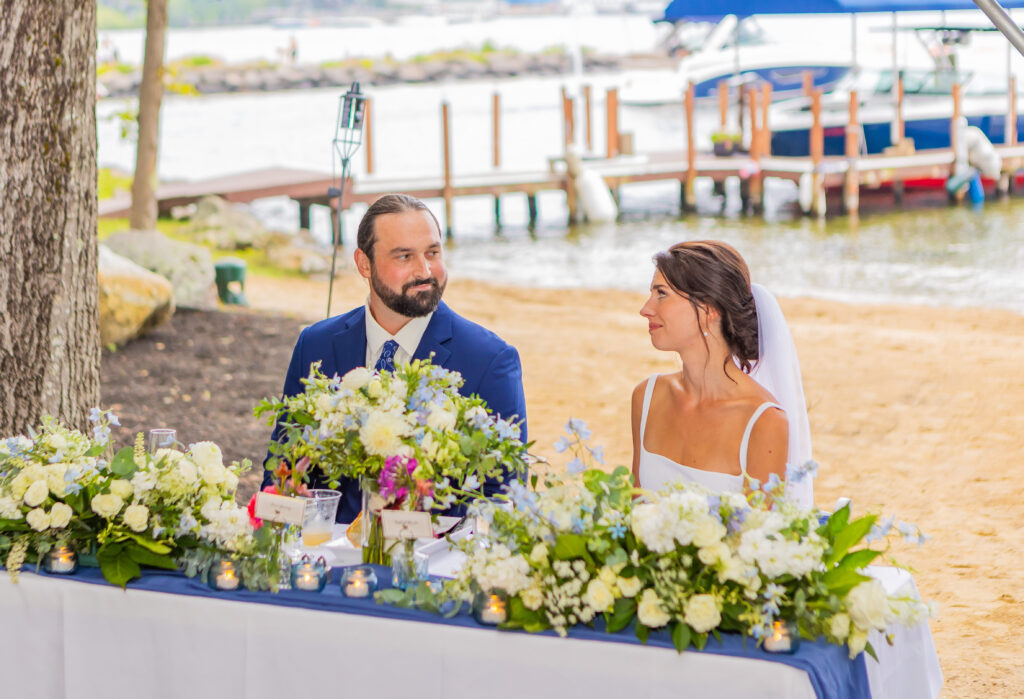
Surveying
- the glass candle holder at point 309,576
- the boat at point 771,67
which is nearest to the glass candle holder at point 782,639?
the glass candle holder at point 309,576

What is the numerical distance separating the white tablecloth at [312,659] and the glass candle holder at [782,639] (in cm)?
4

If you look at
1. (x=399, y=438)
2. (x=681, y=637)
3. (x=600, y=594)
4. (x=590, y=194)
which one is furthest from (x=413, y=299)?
(x=590, y=194)

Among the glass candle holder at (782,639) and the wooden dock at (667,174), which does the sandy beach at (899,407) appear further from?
the wooden dock at (667,174)

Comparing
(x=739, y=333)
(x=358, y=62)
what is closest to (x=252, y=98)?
(x=358, y=62)

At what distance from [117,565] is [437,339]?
1296 millimetres

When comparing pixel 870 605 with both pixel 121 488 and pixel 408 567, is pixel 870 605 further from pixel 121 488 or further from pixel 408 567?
pixel 121 488

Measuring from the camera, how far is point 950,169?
24.7 m

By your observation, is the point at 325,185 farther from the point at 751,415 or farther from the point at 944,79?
the point at 751,415

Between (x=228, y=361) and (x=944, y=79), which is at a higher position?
(x=944, y=79)

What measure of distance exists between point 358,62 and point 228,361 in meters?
66.3

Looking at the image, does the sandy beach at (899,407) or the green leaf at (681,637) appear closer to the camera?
the green leaf at (681,637)

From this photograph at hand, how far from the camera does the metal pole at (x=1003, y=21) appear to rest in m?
3.36

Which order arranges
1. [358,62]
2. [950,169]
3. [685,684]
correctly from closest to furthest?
[685,684]
[950,169]
[358,62]

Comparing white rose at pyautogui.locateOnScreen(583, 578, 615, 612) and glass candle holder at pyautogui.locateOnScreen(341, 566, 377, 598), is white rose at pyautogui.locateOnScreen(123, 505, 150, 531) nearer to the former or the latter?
glass candle holder at pyautogui.locateOnScreen(341, 566, 377, 598)
